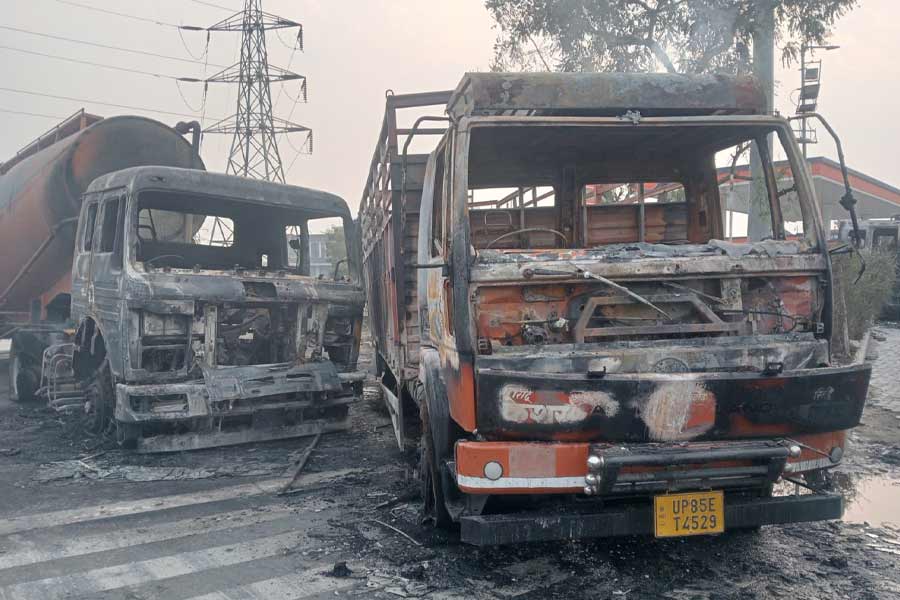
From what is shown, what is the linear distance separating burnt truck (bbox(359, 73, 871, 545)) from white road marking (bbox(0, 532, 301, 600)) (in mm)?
971

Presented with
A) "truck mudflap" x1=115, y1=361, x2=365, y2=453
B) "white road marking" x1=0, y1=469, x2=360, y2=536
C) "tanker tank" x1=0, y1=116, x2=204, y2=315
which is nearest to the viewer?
"white road marking" x1=0, y1=469, x2=360, y2=536

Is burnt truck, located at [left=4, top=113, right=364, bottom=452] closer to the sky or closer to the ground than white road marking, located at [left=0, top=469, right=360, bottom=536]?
closer to the sky

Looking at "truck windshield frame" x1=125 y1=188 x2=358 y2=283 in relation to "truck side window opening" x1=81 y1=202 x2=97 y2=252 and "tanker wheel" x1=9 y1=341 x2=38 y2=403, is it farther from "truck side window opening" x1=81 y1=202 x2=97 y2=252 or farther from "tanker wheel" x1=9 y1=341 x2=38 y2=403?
"tanker wheel" x1=9 y1=341 x2=38 y2=403

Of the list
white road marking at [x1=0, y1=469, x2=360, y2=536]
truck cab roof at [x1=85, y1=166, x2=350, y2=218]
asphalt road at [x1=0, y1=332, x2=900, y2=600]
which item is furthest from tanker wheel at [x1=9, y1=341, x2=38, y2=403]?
white road marking at [x1=0, y1=469, x2=360, y2=536]

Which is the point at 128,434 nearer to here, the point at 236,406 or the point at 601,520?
the point at 236,406

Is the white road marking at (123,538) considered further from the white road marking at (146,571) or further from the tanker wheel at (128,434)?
the tanker wheel at (128,434)

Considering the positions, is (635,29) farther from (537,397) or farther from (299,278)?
(537,397)

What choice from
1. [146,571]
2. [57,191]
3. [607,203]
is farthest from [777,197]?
[57,191]

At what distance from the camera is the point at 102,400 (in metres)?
7.19

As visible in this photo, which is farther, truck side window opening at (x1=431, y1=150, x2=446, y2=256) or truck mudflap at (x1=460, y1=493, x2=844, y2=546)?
truck side window opening at (x1=431, y1=150, x2=446, y2=256)

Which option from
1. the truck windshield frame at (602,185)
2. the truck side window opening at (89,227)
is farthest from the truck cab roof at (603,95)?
the truck side window opening at (89,227)

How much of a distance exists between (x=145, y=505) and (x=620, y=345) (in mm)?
3523

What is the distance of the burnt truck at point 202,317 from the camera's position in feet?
21.3

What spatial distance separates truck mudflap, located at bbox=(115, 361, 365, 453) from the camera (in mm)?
6422
